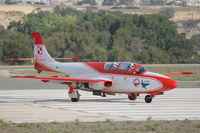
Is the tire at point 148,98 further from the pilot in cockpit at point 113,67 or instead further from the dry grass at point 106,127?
the dry grass at point 106,127

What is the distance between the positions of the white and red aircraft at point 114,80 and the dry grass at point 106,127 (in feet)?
21.7

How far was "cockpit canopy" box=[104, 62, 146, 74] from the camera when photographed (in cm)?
2775

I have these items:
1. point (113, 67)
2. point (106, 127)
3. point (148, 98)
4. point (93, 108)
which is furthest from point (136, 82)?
point (106, 127)

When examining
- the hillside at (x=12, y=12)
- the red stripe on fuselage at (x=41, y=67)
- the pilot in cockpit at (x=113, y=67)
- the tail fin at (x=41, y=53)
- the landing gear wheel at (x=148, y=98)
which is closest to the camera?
the landing gear wheel at (x=148, y=98)

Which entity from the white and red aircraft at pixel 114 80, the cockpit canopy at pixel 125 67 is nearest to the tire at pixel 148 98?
the white and red aircraft at pixel 114 80

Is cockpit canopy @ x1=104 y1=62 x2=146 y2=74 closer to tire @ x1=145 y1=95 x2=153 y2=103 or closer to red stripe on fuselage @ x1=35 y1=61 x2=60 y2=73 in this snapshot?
tire @ x1=145 y1=95 x2=153 y2=103

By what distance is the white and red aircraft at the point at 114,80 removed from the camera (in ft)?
89.5

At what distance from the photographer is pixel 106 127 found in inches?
758

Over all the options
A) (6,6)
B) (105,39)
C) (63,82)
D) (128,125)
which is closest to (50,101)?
(63,82)

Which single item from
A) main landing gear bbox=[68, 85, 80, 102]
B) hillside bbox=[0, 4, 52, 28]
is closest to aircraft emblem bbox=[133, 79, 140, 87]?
main landing gear bbox=[68, 85, 80, 102]

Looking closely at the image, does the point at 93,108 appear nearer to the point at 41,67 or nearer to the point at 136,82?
the point at 136,82

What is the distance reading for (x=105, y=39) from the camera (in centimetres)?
9675

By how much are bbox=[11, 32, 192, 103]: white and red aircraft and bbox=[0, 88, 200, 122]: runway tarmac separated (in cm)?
54

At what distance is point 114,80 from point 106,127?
9036 mm
